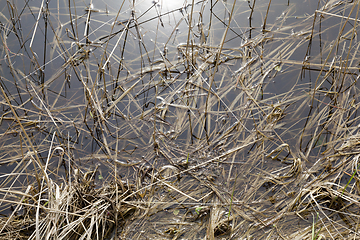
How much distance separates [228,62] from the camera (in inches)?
81.7

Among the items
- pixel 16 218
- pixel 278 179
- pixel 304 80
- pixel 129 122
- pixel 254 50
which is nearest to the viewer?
pixel 16 218

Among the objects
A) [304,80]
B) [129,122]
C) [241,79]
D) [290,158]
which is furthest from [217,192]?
[304,80]

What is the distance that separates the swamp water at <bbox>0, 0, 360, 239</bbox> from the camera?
4.71 feet

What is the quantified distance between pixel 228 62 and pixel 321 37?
3.01 feet

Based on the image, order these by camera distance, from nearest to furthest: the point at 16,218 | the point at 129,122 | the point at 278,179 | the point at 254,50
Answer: the point at 16,218 → the point at 278,179 → the point at 129,122 → the point at 254,50

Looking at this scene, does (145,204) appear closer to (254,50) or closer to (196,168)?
(196,168)

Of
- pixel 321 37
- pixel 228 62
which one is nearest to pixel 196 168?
pixel 228 62

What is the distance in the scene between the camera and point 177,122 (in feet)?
5.84

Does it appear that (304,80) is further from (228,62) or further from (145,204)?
(145,204)

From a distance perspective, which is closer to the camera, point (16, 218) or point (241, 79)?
point (16, 218)

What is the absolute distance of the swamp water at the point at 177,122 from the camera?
1.43 m

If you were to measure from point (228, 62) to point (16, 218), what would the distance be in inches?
75.8

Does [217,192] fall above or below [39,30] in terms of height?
below

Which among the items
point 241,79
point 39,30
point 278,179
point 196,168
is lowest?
point 278,179
